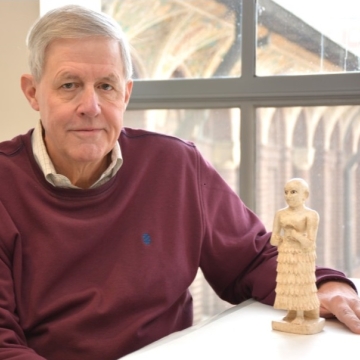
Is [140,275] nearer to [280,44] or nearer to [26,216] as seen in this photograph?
[26,216]

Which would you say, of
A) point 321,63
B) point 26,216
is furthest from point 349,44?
point 26,216

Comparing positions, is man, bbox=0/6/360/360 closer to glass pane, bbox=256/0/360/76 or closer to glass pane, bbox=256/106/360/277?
glass pane, bbox=256/106/360/277

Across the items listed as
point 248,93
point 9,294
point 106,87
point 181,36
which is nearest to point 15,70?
point 181,36

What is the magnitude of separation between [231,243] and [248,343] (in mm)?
430

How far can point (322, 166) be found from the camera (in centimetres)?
238

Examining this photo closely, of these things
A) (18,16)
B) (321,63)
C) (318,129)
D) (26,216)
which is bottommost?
(26,216)

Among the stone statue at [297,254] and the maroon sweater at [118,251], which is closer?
the stone statue at [297,254]

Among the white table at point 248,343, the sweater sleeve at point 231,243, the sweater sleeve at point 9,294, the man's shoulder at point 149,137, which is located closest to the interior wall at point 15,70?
the man's shoulder at point 149,137

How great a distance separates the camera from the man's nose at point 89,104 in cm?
152

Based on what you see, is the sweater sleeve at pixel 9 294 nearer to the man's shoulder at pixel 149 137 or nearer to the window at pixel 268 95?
the man's shoulder at pixel 149 137

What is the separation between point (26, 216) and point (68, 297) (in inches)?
7.4

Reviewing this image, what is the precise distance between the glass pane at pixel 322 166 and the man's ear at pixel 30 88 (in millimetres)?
976

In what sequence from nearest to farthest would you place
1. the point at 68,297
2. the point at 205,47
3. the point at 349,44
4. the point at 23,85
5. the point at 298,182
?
the point at 298,182
the point at 68,297
the point at 23,85
the point at 349,44
the point at 205,47

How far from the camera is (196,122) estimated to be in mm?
2508
